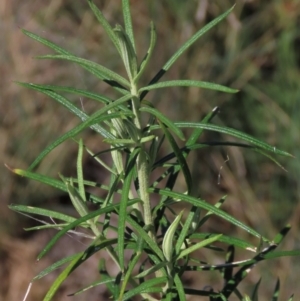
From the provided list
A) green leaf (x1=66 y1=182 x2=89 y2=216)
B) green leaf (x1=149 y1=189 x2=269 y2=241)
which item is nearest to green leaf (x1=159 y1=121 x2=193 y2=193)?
green leaf (x1=149 y1=189 x2=269 y2=241)

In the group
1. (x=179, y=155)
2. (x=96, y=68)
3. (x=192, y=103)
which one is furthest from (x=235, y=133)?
(x=192, y=103)

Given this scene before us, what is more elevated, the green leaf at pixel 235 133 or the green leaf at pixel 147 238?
the green leaf at pixel 235 133

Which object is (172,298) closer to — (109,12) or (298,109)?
(298,109)

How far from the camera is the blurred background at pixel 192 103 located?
3107mm

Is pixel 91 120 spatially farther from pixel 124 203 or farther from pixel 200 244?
pixel 200 244

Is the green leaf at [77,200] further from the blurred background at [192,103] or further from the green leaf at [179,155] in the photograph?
the blurred background at [192,103]

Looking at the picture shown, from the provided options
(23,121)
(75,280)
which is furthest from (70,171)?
(75,280)

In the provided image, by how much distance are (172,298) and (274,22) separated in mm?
2629

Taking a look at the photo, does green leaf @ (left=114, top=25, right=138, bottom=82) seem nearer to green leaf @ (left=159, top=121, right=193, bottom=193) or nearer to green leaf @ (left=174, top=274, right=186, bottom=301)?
green leaf @ (left=159, top=121, right=193, bottom=193)

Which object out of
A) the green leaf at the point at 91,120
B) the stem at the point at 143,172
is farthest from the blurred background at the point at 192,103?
the green leaf at the point at 91,120

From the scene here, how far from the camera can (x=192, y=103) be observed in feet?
10.4

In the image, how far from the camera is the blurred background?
311cm

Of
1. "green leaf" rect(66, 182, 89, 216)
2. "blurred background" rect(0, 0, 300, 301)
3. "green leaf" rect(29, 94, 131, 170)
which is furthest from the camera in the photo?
"blurred background" rect(0, 0, 300, 301)

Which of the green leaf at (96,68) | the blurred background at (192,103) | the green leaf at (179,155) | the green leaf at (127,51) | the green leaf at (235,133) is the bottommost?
the blurred background at (192,103)
